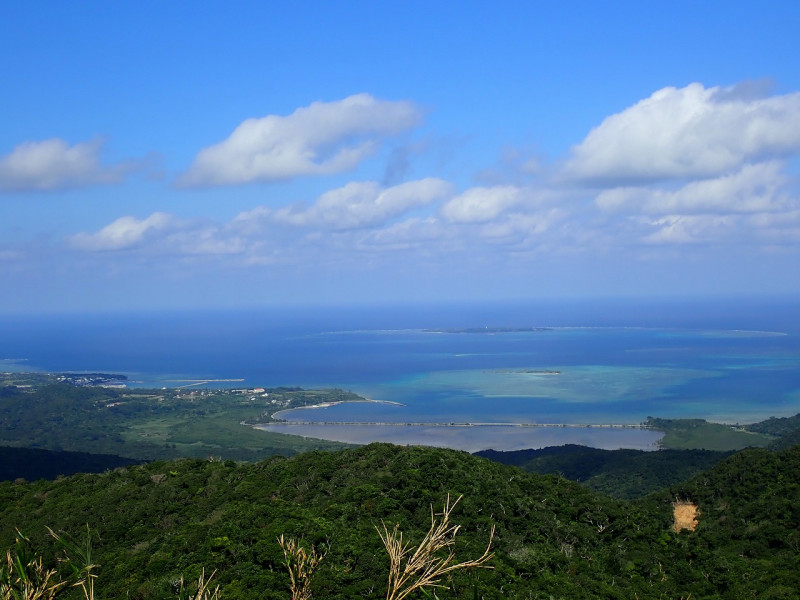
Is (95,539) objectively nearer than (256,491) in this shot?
Yes

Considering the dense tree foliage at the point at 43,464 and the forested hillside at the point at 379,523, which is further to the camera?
the dense tree foliage at the point at 43,464

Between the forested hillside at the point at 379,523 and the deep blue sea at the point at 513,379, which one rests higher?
the forested hillside at the point at 379,523

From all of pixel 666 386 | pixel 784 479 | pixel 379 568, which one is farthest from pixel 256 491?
pixel 666 386

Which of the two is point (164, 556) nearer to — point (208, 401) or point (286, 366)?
point (208, 401)

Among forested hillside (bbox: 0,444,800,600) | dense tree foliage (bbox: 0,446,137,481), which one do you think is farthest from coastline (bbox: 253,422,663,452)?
forested hillside (bbox: 0,444,800,600)

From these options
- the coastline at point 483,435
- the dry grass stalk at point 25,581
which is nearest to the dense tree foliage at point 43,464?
the coastline at point 483,435

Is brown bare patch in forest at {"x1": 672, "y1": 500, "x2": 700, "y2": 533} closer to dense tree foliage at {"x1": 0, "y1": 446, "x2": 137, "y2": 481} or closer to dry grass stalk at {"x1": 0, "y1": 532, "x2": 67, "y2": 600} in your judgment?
dry grass stalk at {"x1": 0, "y1": 532, "x2": 67, "y2": 600}

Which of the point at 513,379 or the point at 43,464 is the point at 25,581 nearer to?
the point at 43,464

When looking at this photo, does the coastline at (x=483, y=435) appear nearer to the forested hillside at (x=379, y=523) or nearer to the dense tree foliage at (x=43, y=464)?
the dense tree foliage at (x=43, y=464)
